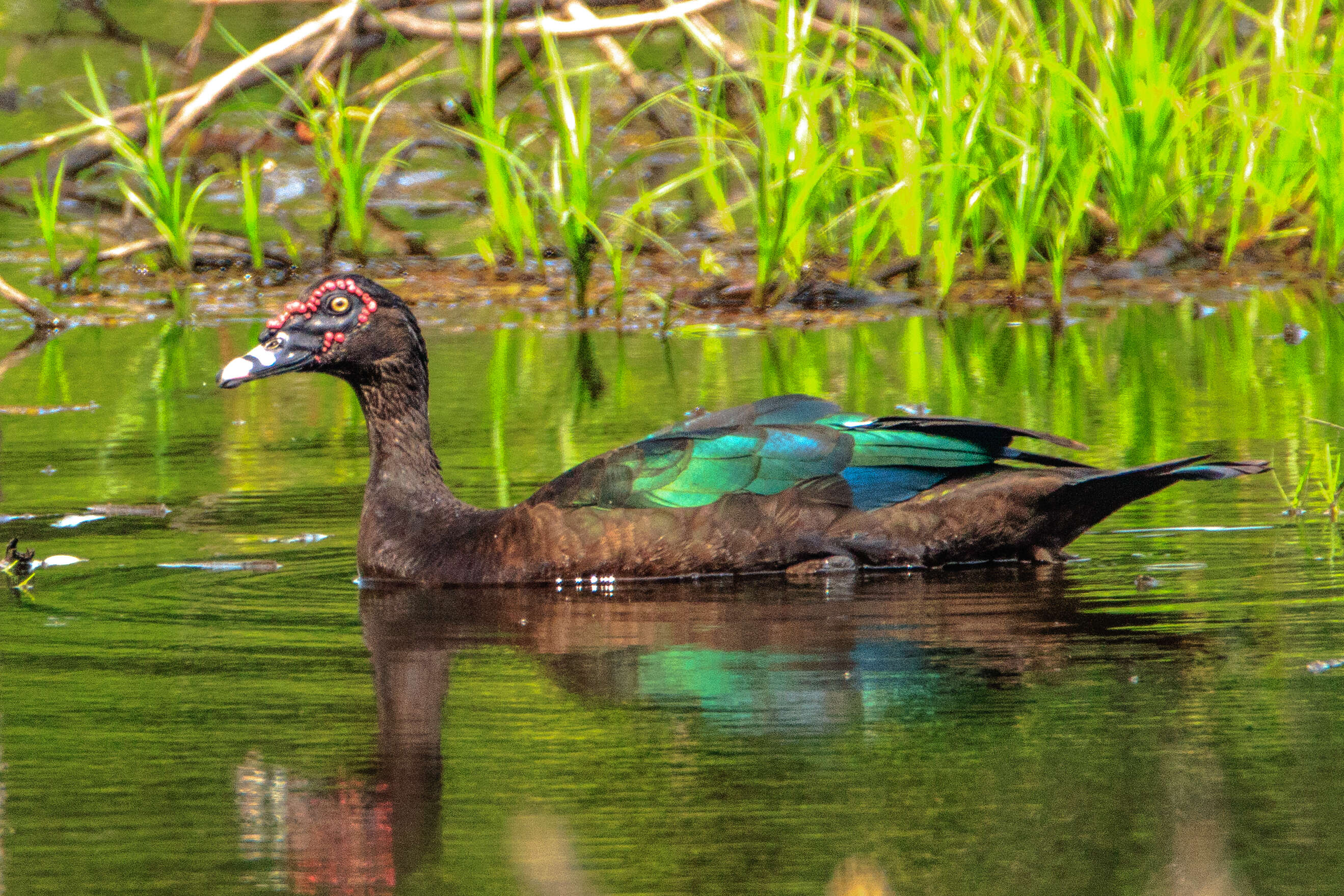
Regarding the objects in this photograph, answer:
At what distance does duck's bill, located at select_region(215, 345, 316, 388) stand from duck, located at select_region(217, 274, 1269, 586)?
0.58 meters

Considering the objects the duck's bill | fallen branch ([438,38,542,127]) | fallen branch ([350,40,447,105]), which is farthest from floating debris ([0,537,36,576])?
fallen branch ([438,38,542,127])

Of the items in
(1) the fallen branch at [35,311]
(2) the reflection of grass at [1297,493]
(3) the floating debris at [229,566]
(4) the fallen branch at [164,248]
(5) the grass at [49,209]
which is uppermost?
(5) the grass at [49,209]

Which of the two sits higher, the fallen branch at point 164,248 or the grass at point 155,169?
the grass at point 155,169

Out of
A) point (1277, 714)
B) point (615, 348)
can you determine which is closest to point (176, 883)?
point (1277, 714)

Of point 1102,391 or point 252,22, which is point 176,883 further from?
point 252,22

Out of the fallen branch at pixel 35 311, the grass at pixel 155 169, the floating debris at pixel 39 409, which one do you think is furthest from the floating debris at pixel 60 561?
the grass at pixel 155 169

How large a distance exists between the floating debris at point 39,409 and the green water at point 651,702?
759 mm

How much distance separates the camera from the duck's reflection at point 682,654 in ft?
11.3

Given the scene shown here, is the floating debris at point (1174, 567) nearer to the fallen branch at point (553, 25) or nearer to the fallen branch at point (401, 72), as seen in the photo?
the fallen branch at point (553, 25)

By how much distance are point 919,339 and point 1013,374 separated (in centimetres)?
121

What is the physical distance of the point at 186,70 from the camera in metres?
12.8

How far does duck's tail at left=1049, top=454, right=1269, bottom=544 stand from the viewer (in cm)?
564

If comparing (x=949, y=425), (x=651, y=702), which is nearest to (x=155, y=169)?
(x=949, y=425)

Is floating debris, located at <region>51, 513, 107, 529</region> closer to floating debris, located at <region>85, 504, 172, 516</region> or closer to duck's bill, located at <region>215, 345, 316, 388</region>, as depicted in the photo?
floating debris, located at <region>85, 504, 172, 516</region>
